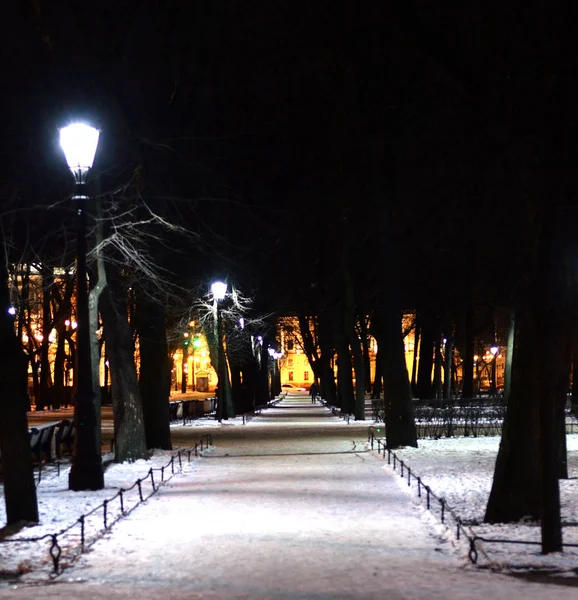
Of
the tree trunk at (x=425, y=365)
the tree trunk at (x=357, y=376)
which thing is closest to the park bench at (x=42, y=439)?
the tree trunk at (x=357, y=376)

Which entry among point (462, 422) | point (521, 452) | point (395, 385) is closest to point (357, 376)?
point (462, 422)

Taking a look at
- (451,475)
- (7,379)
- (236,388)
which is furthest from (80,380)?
(236,388)

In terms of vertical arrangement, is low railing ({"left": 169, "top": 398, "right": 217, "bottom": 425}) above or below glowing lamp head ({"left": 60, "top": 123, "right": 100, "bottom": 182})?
below

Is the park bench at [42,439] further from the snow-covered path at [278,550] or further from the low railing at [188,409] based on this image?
the low railing at [188,409]

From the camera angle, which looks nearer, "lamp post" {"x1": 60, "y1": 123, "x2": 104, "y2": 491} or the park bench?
"lamp post" {"x1": 60, "y1": 123, "x2": 104, "y2": 491}

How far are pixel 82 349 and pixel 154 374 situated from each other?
10.2 meters

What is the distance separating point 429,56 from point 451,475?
914cm

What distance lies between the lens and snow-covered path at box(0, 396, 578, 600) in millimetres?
8469

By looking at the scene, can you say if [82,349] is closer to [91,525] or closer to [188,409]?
[91,525]

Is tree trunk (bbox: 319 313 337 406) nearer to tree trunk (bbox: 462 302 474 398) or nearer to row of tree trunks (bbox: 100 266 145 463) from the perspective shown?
tree trunk (bbox: 462 302 474 398)

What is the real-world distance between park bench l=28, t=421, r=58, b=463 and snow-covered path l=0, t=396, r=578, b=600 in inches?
143

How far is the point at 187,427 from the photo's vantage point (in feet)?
135

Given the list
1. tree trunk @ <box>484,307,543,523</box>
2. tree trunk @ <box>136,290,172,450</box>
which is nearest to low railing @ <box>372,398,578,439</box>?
tree trunk @ <box>136,290,172,450</box>

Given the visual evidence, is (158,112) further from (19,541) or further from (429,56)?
(19,541)
